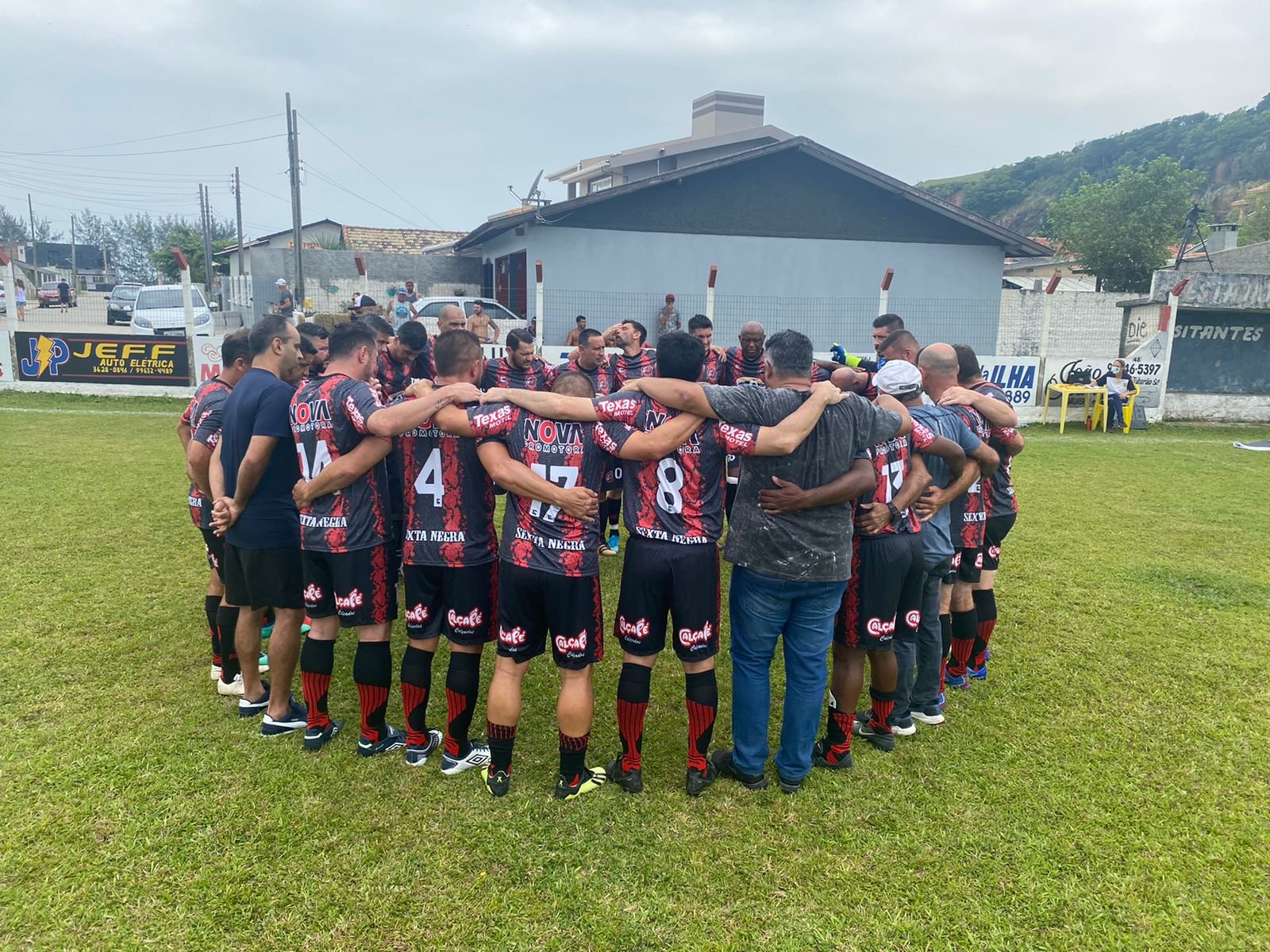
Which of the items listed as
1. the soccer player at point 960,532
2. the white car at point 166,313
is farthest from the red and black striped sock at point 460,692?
the white car at point 166,313

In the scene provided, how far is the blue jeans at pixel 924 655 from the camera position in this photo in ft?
13.2

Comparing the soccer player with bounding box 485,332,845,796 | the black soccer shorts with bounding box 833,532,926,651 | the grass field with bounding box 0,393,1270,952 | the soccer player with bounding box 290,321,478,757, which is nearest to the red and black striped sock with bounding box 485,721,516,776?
the grass field with bounding box 0,393,1270,952

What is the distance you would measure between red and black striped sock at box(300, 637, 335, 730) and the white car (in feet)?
45.8

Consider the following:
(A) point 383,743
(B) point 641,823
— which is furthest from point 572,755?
(A) point 383,743

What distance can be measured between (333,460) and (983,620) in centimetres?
385

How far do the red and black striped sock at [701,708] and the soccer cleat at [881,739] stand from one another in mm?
1039

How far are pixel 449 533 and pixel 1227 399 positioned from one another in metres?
18.6

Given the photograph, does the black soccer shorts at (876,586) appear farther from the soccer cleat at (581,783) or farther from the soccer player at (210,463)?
the soccer player at (210,463)

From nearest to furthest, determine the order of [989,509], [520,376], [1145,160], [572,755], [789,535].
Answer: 1. [789,535]
2. [572,755]
3. [989,509]
4. [520,376]
5. [1145,160]

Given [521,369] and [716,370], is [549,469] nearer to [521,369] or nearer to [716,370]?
[521,369]

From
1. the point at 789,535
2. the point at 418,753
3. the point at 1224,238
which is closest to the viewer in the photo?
the point at 789,535

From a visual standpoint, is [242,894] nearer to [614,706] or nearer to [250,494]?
[250,494]

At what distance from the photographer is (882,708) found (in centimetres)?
404

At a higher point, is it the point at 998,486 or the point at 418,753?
the point at 998,486
